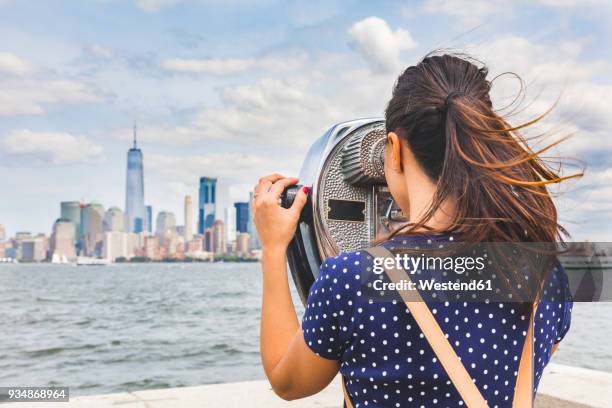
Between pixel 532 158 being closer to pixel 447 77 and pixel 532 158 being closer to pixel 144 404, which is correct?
pixel 447 77

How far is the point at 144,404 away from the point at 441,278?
2.50 m

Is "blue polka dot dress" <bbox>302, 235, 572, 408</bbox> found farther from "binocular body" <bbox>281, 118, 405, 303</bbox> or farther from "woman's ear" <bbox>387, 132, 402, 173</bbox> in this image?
"binocular body" <bbox>281, 118, 405, 303</bbox>

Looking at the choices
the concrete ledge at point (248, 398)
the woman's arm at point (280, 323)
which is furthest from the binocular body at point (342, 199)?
the concrete ledge at point (248, 398)

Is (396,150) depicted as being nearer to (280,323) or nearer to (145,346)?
(280,323)

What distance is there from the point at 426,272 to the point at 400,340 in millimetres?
112

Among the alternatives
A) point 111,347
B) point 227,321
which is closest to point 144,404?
point 111,347

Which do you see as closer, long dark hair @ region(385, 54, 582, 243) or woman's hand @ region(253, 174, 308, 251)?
long dark hair @ region(385, 54, 582, 243)

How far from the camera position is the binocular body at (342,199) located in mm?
1935

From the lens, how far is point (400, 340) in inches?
42.0

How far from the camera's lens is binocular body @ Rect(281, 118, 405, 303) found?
1935 millimetres

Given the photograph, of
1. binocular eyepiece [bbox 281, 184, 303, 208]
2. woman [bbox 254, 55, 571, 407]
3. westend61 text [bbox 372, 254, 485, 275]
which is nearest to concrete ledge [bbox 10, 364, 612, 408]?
binocular eyepiece [bbox 281, 184, 303, 208]

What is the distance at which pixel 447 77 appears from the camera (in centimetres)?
122

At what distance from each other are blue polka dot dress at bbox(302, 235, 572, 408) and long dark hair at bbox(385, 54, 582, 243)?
7cm

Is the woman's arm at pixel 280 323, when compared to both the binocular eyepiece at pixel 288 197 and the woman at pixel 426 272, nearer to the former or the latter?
the woman at pixel 426 272
